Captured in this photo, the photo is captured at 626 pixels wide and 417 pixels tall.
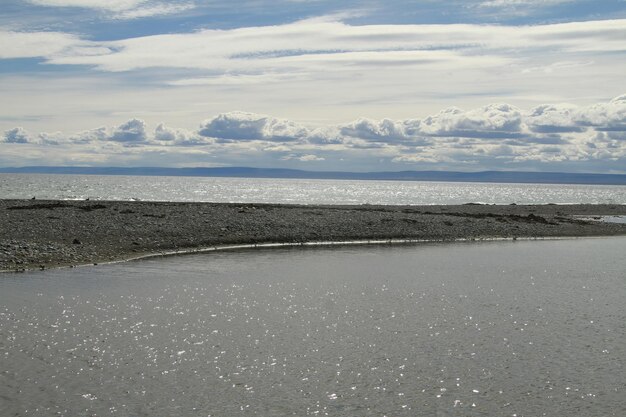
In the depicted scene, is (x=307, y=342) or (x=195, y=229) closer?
(x=307, y=342)

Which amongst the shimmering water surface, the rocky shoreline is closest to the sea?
the shimmering water surface

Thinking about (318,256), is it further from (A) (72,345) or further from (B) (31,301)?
(A) (72,345)

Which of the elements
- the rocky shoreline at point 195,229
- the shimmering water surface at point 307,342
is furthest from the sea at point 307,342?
the rocky shoreline at point 195,229

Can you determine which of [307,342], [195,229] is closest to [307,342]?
[307,342]

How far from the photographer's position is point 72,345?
22969 mm

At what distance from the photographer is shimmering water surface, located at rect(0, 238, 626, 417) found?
18.3 metres

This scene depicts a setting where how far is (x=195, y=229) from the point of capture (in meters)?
56.2

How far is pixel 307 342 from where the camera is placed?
24.4m

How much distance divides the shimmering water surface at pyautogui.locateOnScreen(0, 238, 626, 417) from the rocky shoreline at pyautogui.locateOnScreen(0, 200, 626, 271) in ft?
15.3

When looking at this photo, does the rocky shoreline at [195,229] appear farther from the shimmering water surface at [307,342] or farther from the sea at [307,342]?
the shimmering water surface at [307,342]

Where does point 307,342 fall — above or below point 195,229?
below

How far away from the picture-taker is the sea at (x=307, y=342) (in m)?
18.3

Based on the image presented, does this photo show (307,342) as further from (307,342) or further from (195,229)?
(195,229)

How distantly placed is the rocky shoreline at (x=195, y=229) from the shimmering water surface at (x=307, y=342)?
4649mm
